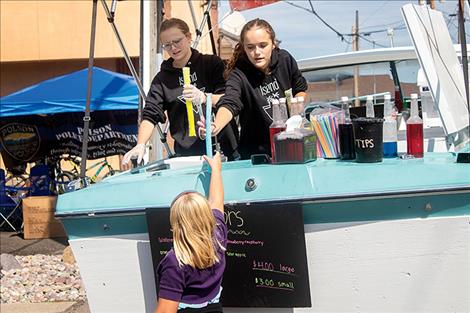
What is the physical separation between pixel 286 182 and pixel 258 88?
1.01 meters

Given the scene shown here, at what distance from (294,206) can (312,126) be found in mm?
594

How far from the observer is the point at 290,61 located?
4227 millimetres

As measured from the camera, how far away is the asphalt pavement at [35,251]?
642 cm

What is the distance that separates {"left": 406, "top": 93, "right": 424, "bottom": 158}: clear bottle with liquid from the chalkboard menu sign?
709 mm

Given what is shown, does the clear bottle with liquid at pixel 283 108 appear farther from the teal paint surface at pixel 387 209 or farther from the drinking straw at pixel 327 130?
the teal paint surface at pixel 387 209

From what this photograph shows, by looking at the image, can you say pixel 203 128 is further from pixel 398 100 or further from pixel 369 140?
pixel 398 100

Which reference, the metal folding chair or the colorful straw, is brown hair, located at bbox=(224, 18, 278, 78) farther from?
the metal folding chair

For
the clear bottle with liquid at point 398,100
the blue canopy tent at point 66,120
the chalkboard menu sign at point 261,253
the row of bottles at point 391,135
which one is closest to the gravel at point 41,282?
the blue canopy tent at point 66,120

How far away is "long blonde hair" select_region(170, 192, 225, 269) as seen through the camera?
9.96 feet

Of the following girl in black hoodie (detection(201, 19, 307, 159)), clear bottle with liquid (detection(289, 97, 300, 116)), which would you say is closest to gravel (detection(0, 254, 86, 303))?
girl in black hoodie (detection(201, 19, 307, 159))

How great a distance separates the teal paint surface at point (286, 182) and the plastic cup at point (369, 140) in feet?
0.20

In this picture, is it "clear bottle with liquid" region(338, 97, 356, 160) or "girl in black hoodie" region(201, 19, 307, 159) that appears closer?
"clear bottle with liquid" region(338, 97, 356, 160)

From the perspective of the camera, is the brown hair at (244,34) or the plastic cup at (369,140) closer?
the plastic cup at (369,140)

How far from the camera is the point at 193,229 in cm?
305
